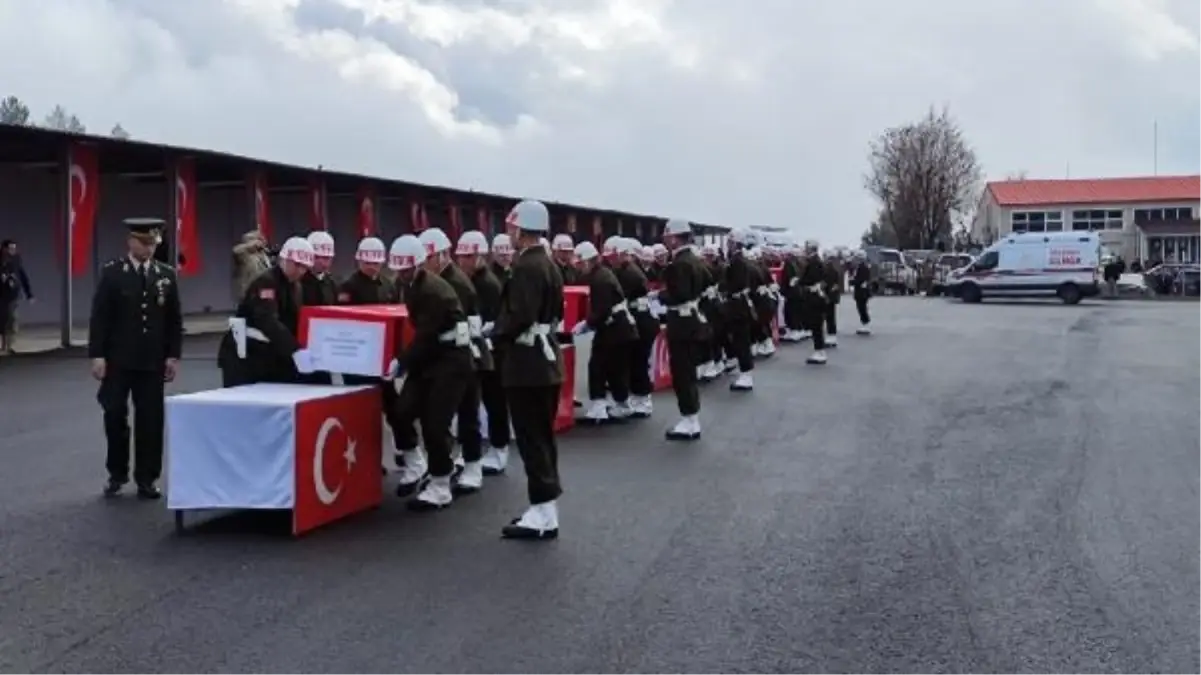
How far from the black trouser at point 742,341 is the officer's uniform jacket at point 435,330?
8.17m

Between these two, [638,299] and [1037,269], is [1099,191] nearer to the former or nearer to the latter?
[1037,269]

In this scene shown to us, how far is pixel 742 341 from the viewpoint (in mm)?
17141

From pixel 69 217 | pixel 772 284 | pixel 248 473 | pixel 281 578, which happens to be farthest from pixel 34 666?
pixel 69 217

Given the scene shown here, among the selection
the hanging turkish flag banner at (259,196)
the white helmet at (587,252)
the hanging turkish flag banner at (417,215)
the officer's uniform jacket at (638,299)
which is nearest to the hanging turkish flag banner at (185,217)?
the hanging turkish flag banner at (259,196)

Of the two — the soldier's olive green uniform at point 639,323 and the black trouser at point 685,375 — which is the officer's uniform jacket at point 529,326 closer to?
the black trouser at point 685,375

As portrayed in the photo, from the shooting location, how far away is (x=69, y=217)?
80.8 ft

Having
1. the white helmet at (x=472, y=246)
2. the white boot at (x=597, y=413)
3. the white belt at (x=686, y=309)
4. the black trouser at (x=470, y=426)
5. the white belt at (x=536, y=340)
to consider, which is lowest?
the white boot at (x=597, y=413)

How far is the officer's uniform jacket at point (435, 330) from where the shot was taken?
895 centimetres

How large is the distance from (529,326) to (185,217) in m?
21.3

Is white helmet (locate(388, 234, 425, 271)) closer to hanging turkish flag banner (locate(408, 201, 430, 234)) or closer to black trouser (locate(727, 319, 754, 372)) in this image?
black trouser (locate(727, 319, 754, 372))

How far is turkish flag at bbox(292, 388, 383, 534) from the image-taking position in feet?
27.5

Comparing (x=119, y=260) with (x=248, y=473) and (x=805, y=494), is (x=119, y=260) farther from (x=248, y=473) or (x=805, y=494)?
(x=805, y=494)

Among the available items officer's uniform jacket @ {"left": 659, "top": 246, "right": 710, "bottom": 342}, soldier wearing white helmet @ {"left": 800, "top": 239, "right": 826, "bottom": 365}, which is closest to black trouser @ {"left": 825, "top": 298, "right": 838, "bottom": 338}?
soldier wearing white helmet @ {"left": 800, "top": 239, "right": 826, "bottom": 365}

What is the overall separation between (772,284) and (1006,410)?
802 centimetres
